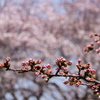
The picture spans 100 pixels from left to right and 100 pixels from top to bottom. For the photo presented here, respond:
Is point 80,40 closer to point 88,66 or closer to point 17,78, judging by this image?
point 17,78

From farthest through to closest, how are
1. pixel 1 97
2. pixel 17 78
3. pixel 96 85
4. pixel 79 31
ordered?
pixel 17 78, pixel 79 31, pixel 1 97, pixel 96 85

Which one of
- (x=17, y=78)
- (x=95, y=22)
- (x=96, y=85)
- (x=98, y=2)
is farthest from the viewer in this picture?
(x=98, y=2)

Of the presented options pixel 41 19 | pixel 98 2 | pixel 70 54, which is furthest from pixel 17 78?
pixel 98 2

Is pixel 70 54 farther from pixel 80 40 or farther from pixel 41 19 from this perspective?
pixel 41 19

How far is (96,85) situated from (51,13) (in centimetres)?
1286

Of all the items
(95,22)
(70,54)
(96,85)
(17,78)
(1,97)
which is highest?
(95,22)

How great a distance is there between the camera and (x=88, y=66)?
1.86 metres

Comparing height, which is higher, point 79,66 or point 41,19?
point 41,19

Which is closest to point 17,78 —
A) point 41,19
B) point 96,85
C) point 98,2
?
point 41,19

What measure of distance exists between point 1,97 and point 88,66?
8754mm

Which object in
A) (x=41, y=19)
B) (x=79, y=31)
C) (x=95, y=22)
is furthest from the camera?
(x=41, y=19)

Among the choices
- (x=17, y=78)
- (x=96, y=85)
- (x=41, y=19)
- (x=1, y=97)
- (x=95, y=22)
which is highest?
(x=41, y=19)

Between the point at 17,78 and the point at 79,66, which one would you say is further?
the point at 17,78

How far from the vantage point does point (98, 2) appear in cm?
1422
